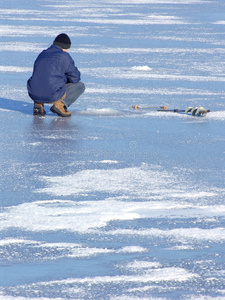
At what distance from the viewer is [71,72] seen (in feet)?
30.9

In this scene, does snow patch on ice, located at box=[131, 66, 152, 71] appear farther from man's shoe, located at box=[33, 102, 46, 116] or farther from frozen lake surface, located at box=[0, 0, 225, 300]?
man's shoe, located at box=[33, 102, 46, 116]

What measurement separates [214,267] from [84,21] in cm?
1931

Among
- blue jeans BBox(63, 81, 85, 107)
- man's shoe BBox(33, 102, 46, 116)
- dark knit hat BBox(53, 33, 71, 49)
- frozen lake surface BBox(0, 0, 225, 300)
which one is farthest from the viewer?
blue jeans BBox(63, 81, 85, 107)

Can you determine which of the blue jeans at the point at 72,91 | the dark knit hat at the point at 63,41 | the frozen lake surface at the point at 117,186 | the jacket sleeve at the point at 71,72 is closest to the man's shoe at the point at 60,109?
the frozen lake surface at the point at 117,186

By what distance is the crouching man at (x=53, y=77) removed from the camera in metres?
9.27

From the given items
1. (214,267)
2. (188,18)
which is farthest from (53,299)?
(188,18)

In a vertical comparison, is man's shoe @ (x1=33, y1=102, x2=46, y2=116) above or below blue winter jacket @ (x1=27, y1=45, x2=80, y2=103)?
below

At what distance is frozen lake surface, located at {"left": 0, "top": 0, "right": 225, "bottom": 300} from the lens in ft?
13.6

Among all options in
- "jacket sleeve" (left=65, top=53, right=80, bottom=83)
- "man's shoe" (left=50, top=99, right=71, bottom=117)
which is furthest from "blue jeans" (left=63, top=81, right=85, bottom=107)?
"man's shoe" (left=50, top=99, right=71, bottom=117)

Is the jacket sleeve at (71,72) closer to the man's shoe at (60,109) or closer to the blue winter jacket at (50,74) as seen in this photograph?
the blue winter jacket at (50,74)

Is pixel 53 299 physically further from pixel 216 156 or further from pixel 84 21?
pixel 84 21

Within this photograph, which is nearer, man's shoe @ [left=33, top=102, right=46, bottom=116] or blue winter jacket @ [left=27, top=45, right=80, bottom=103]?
blue winter jacket @ [left=27, top=45, right=80, bottom=103]

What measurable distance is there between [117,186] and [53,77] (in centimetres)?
358

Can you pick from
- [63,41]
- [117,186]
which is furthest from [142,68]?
[117,186]
